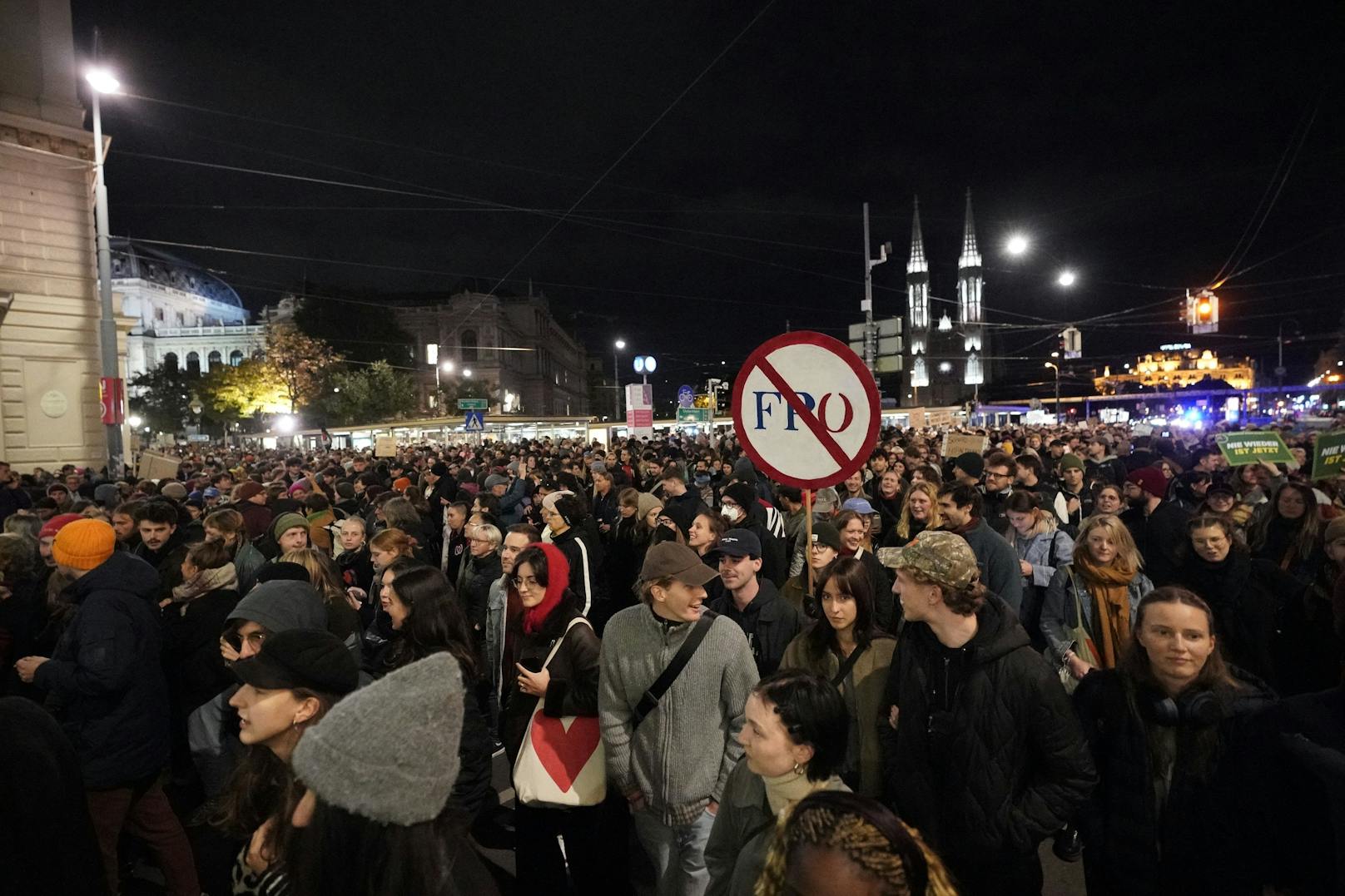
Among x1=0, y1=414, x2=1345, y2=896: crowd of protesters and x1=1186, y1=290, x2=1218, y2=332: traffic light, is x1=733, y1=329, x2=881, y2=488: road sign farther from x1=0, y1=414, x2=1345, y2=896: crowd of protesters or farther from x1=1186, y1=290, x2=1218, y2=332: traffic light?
x1=1186, y1=290, x2=1218, y2=332: traffic light

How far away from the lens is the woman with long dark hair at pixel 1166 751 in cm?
253

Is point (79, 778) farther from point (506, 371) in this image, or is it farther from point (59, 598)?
point (506, 371)

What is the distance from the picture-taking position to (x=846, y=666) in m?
3.37

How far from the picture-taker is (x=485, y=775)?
3.57 meters

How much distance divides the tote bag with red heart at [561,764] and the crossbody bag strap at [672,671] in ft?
1.22

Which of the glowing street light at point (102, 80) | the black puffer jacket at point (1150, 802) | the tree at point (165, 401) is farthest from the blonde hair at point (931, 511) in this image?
the tree at point (165, 401)

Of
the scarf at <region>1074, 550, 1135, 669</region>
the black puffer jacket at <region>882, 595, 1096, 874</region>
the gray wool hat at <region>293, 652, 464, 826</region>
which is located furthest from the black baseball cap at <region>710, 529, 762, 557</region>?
the gray wool hat at <region>293, 652, 464, 826</region>

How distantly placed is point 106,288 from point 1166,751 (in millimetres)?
20126

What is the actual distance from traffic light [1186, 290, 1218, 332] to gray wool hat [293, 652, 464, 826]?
57.7 ft

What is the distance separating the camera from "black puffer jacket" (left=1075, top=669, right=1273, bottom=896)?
245 cm

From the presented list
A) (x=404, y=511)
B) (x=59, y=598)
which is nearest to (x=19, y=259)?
(x=404, y=511)

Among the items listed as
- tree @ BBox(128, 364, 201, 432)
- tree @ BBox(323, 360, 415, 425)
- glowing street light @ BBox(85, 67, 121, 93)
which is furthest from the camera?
tree @ BBox(128, 364, 201, 432)

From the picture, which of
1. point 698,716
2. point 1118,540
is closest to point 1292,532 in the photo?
point 1118,540

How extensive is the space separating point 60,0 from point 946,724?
2887cm
